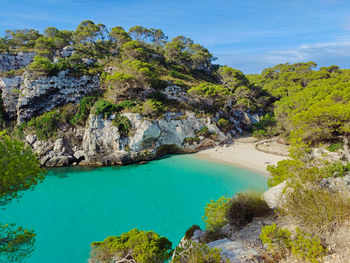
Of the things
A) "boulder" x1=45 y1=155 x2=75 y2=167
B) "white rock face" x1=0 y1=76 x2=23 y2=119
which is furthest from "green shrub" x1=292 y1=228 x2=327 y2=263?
"white rock face" x1=0 y1=76 x2=23 y2=119

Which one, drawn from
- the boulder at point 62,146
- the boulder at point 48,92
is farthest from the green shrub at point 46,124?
the boulder at point 48,92

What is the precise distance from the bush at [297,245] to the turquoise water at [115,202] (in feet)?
22.5

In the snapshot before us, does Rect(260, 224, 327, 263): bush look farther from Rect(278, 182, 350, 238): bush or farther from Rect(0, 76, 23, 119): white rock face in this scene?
Rect(0, 76, 23, 119): white rock face

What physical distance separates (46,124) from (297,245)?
90.2ft

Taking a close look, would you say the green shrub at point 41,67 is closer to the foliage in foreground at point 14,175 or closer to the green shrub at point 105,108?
the green shrub at point 105,108

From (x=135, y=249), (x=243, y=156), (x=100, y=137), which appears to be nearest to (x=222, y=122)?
(x=243, y=156)

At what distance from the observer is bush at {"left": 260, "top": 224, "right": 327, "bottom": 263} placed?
9.29 ft

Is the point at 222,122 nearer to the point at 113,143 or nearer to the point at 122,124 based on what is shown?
the point at 122,124

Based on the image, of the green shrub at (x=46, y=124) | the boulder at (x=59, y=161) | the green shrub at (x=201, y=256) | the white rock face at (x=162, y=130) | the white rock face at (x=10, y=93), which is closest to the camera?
the green shrub at (x=201, y=256)

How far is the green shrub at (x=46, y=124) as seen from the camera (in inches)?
885

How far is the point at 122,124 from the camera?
73.5ft

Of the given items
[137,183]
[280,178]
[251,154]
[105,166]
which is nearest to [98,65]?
[105,166]

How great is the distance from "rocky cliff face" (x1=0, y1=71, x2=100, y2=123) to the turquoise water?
1078cm

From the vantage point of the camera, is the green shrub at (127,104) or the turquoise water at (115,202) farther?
the green shrub at (127,104)
